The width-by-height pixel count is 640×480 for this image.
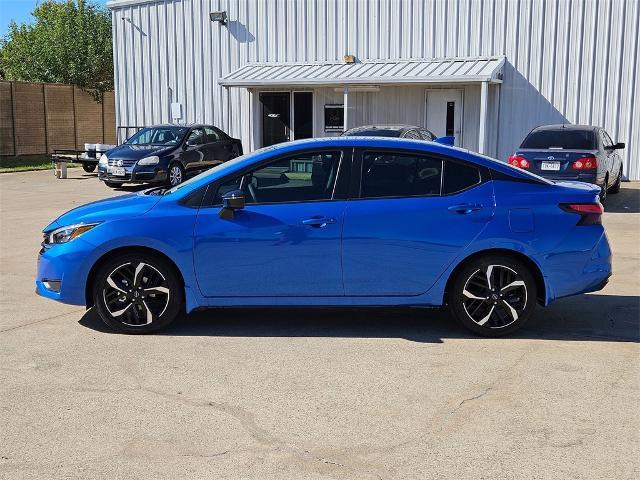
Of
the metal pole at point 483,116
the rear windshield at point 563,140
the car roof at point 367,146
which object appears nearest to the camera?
the car roof at point 367,146

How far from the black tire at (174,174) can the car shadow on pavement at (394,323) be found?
11.1 m

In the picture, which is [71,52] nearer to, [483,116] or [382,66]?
[382,66]

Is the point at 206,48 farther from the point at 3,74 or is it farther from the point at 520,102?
the point at 3,74

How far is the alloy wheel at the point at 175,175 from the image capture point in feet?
57.3

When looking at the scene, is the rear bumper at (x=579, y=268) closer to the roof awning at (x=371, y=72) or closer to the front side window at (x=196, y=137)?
the roof awning at (x=371, y=72)

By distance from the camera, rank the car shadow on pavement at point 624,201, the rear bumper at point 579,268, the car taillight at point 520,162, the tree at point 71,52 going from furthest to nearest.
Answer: the tree at point 71,52 → the car shadow on pavement at point 624,201 → the car taillight at point 520,162 → the rear bumper at point 579,268

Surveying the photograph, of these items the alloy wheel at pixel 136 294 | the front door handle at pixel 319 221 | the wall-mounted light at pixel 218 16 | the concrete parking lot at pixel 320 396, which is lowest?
the concrete parking lot at pixel 320 396

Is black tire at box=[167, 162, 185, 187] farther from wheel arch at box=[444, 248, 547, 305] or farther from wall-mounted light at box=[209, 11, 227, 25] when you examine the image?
wheel arch at box=[444, 248, 547, 305]

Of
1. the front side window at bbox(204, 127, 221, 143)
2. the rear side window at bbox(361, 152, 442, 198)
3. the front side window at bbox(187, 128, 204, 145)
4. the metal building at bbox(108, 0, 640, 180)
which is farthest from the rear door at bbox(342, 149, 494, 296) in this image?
the front side window at bbox(204, 127, 221, 143)

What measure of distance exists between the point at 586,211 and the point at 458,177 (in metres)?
1.05


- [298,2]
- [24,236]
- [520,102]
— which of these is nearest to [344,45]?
[298,2]

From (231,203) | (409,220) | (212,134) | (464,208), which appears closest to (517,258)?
(464,208)

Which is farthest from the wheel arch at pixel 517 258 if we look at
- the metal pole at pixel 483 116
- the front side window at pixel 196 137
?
the front side window at pixel 196 137

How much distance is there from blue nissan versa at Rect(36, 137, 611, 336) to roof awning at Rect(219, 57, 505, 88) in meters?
12.9
